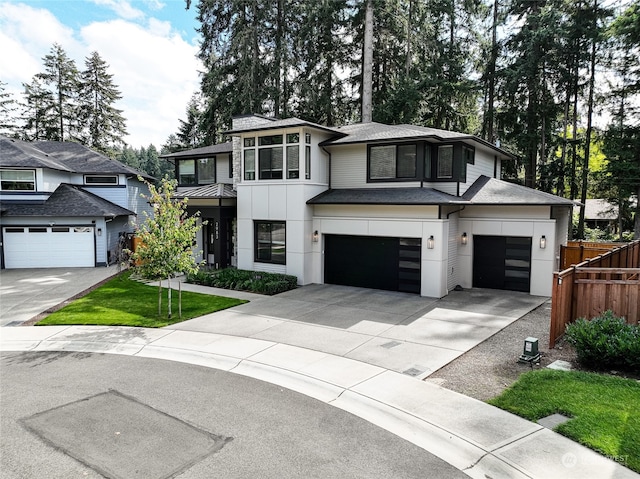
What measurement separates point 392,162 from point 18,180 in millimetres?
18780

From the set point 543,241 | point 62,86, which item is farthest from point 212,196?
point 62,86

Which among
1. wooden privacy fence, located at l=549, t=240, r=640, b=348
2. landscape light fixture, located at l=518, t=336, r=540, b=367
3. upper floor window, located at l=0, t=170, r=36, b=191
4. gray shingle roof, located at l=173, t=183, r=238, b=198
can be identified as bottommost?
landscape light fixture, located at l=518, t=336, r=540, b=367

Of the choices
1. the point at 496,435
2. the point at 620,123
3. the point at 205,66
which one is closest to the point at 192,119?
the point at 205,66

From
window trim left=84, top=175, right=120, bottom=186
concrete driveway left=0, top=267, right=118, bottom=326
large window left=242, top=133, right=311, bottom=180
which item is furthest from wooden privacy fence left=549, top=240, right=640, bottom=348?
window trim left=84, top=175, right=120, bottom=186

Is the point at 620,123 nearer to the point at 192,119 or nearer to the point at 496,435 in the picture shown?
the point at 496,435

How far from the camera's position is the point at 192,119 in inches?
1683

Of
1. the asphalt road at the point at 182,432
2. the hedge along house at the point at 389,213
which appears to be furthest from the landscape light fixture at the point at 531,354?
the hedge along house at the point at 389,213

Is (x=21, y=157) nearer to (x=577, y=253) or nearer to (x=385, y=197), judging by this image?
(x=385, y=197)

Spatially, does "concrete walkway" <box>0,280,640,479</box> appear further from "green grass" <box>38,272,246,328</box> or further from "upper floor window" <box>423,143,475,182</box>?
"upper floor window" <box>423,143,475,182</box>

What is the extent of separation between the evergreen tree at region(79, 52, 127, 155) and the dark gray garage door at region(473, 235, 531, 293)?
3811 cm

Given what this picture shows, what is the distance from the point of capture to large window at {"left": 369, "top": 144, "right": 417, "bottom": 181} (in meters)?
14.9

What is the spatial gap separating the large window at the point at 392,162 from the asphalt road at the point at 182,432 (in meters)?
10.0

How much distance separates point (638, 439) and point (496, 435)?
1.59 m

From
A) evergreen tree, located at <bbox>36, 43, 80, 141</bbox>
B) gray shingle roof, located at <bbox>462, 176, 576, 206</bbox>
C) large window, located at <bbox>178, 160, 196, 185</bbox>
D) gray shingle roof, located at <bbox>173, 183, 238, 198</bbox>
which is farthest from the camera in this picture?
evergreen tree, located at <bbox>36, 43, 80, 141</bbox>
